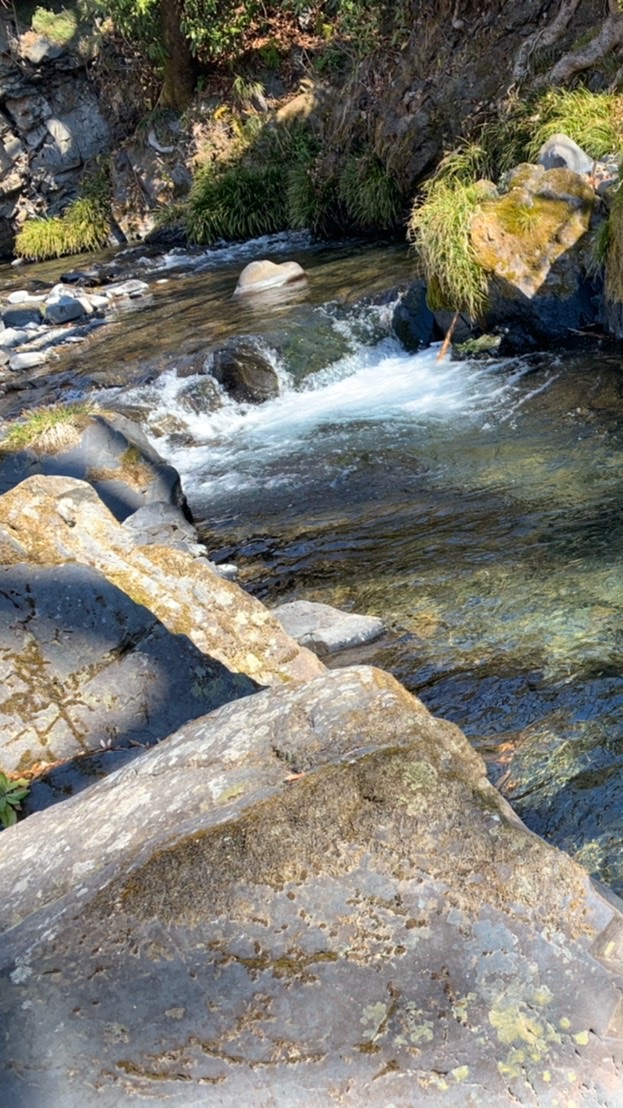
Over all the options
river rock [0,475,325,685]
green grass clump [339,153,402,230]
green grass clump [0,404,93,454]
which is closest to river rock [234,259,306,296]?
green grass clump [339,153,402,230]

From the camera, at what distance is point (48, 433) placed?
710cm

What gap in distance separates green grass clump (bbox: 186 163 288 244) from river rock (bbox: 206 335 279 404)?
7.74 meters

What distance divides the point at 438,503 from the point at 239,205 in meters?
12.6

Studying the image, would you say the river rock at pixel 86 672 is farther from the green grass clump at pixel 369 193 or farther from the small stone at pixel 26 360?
the green grass clump at pixel 369 193

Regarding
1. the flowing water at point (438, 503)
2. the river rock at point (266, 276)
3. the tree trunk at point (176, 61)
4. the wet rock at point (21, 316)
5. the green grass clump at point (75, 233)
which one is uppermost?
the tree trunk at point (176, 61)

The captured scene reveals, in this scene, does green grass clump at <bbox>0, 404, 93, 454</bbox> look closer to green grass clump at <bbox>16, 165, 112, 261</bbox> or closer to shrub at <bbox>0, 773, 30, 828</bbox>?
shrub at <bbox>0, 773, 30, 828</bbox>

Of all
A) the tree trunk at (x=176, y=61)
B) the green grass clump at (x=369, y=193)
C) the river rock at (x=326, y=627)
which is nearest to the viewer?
the river rock at (x=326, y=627)

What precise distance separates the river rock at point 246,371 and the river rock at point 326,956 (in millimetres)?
7825

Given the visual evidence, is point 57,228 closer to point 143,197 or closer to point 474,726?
point 143,197

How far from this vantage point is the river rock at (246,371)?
9.62m

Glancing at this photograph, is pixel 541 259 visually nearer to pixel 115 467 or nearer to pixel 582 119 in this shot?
pixel 582 119

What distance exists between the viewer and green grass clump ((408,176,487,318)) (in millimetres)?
9172

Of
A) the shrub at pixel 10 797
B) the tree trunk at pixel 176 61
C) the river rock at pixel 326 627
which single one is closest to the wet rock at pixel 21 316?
the tree trunk at pixel 176 61

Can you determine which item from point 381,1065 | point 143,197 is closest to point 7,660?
point 381,1065
